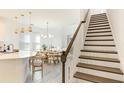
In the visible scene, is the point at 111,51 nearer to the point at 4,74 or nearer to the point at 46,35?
the point at 4,74

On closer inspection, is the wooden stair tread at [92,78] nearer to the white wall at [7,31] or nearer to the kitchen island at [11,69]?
the kitchen island at [11,69]

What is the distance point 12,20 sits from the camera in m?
8.34

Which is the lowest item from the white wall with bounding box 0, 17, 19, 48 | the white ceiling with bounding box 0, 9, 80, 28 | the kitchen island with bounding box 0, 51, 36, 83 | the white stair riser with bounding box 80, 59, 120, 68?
the kitchen island with bounding box 0, 51, 36, 83

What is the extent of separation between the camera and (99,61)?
11.8ft

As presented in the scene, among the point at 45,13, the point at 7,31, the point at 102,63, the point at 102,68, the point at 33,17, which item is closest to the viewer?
the point at 102,68

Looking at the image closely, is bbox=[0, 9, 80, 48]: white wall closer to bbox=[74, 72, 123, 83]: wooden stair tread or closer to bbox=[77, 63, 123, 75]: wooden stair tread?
bbox=[77, 63, 123, 75]: wooden stair tread

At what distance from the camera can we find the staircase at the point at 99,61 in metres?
3.12

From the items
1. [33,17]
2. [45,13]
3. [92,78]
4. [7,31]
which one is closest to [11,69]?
[92,78]

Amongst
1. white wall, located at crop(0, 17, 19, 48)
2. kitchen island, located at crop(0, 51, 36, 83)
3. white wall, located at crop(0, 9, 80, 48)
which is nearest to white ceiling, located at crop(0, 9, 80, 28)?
white wall, located at crop(0, 9, 80, 48)

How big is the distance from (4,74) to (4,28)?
163 inches

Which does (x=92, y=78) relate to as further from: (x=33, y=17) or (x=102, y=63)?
(x=33, y=17)

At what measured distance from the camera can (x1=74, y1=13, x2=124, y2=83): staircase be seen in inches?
123
